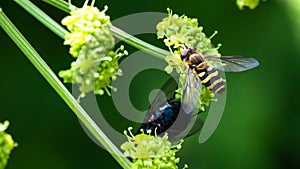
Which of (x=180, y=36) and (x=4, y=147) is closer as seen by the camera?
(x=4, y=147)

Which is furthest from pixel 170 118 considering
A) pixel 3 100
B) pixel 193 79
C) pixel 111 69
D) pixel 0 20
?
pixel 3 100

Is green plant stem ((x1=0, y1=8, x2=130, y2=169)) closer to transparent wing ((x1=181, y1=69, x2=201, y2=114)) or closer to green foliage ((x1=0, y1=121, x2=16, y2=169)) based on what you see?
green foliage ((x1=0, y1=121, x2=16, y2=169))

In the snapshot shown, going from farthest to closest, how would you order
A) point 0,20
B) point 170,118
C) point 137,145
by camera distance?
point 170,118 → point 137,145 → point 0,20

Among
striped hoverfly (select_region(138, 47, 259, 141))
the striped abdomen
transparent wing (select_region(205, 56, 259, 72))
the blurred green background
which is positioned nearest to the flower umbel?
striped hoverfly (select_region(138, 47, 259, 141))

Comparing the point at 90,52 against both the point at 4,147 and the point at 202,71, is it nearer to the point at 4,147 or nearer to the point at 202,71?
the point at 4,147

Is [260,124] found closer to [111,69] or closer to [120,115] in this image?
[120,115]

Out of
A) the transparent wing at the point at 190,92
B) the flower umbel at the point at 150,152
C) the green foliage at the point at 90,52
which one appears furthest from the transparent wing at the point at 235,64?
the green foliage at the point at 90,52

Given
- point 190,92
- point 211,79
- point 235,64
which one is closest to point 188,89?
point 190,92
